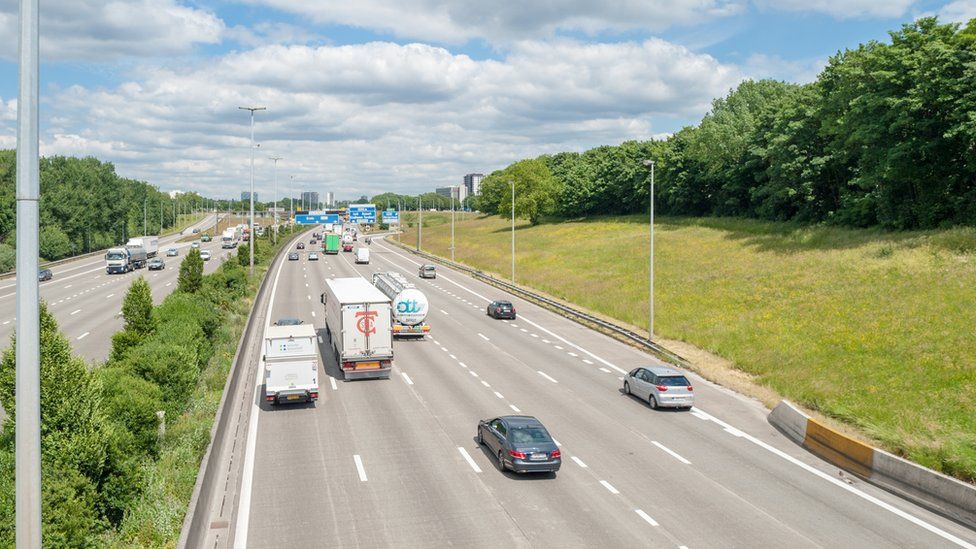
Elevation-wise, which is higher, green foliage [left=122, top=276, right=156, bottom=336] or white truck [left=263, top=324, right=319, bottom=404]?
green foliage [left=122, top=276, right=156, bottom=336]

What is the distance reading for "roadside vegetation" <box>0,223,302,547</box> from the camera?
15.3 metres

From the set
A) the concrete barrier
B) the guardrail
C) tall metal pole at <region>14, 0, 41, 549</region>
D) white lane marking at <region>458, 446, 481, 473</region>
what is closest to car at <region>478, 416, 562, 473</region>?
white lane marking at <region>458, 446, 481, 473</region>

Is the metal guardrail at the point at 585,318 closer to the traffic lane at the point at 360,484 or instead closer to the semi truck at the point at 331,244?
the traffic lane at the point at 360,484

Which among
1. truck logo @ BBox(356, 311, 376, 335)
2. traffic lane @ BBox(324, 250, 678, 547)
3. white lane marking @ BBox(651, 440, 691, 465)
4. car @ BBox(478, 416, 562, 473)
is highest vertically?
truck logo @ BBox(356, 311, 376, 335)

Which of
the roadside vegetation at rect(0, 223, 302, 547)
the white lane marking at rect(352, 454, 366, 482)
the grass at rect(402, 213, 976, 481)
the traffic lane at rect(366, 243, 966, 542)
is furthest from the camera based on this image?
the grass at rect(402, 213, 976, 481)

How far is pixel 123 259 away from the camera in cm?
8712

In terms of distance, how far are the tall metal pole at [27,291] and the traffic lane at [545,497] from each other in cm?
1053

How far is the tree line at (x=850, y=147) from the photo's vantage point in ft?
164

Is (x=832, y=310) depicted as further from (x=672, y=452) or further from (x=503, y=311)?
(x=672, y=452)

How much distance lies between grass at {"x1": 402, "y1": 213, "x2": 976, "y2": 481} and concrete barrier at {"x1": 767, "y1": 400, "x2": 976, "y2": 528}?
1.14 m

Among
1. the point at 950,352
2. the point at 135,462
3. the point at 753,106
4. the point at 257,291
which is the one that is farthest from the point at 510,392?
the point at 753,106

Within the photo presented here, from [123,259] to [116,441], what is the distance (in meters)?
77.7

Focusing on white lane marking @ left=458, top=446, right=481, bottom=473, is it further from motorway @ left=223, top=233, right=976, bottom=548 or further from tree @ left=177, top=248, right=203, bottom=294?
tree @ left=177, top=248, right=203, bottom=294

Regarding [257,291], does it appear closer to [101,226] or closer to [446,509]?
[446,509]
